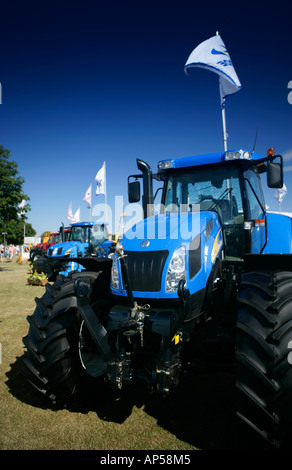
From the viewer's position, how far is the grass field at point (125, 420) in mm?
2627

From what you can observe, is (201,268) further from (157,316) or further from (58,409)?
(58,409)

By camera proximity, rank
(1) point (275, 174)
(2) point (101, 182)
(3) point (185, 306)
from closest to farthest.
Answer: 1. (3) point (185, 306)
2. (1) point (275, 174)
3. (2) point (101, 182)

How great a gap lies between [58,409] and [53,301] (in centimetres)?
111

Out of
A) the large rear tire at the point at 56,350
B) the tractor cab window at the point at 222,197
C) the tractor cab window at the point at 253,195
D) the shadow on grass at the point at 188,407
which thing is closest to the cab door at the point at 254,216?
the tractor cab window at the point at 253,195

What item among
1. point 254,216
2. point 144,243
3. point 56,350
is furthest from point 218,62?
point 56,350

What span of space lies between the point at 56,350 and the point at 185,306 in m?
1.39

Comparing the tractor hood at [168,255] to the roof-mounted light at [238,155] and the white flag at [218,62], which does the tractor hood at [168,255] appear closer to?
the roof-mounted light at [238,155]

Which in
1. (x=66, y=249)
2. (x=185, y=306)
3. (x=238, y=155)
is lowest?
(x=185, y=306)

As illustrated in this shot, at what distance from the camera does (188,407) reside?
320 centimetres

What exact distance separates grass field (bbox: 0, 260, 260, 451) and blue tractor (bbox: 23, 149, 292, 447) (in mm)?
274

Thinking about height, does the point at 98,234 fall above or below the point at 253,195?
below

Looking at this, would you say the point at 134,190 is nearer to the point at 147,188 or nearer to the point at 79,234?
the point at 147,188

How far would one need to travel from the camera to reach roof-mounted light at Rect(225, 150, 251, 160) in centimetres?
382
